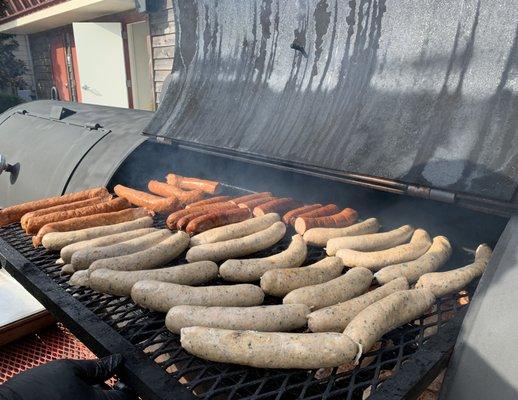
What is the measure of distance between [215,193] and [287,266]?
1593 millimetres

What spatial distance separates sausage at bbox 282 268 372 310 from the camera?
7.01 ft

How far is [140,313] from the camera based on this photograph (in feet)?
7.24

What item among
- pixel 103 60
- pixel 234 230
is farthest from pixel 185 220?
pixel 103 60

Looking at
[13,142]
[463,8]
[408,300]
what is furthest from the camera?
[13,142]

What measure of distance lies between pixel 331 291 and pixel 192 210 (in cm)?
154

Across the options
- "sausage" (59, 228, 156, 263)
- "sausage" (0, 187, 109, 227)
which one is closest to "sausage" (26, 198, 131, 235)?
"sausage" (0, 187, 109, 227)

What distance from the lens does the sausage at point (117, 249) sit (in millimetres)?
2516

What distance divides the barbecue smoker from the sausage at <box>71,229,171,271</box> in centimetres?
16

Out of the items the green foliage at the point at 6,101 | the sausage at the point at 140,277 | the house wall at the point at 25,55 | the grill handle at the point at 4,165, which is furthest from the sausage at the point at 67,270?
the house wall at the point at 25,55

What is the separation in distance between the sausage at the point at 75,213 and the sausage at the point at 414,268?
90.3 inches

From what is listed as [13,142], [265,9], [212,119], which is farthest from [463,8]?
[13,142]

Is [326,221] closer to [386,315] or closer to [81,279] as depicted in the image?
[386,315]

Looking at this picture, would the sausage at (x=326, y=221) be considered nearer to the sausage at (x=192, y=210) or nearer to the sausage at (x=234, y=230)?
the sausage at (x=234, y=230)

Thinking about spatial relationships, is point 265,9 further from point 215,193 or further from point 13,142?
point 13,142
